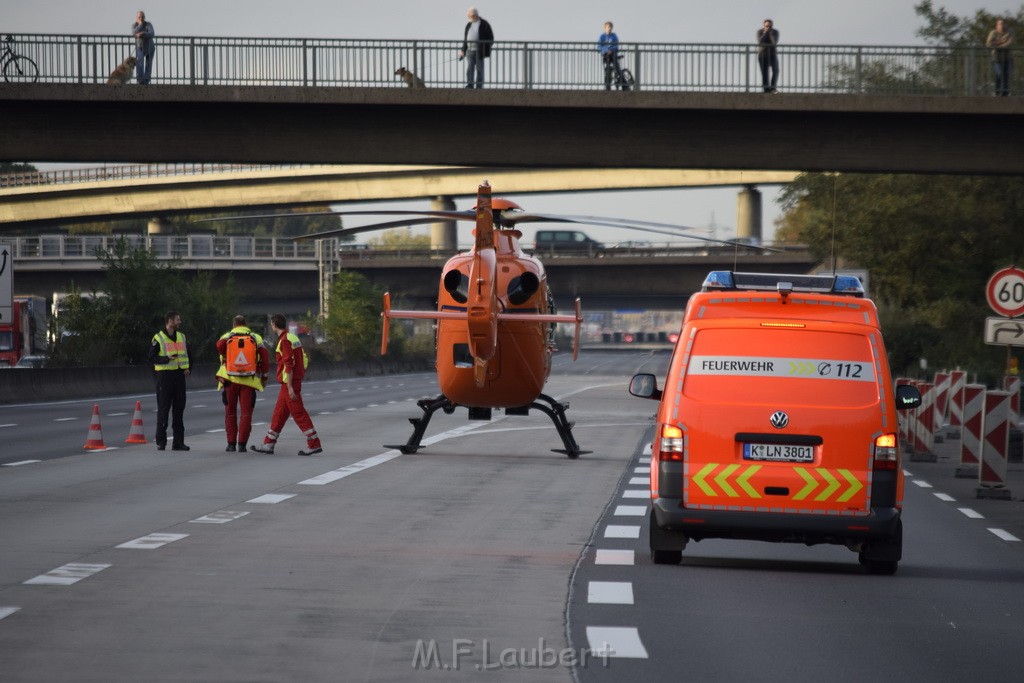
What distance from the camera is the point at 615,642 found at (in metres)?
8.57

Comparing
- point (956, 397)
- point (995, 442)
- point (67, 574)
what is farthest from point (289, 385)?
point (67, 574)

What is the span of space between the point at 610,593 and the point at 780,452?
187 cm

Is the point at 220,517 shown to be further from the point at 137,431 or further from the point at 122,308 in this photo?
the point at 122,308

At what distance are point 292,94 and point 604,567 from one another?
2240 cm

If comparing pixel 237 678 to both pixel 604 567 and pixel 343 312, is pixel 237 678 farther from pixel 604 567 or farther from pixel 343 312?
pixel 343 312

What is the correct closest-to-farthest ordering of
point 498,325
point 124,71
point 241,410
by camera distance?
point 498,325 → point 241,410 → point 124,71

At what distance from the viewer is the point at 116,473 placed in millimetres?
19125

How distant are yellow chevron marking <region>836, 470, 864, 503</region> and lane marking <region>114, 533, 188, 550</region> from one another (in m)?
4.75

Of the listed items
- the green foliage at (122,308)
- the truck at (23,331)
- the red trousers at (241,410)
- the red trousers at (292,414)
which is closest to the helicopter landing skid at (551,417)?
the red trousers at (292,414)

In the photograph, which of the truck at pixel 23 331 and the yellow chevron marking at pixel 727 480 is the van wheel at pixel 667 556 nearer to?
the yellow chevron marking at pixel 727 480

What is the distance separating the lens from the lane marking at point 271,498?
52.0 ft

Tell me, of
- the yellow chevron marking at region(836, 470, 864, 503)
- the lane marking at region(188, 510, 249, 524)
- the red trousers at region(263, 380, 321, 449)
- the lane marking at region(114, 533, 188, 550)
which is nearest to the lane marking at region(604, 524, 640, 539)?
the yellow chevron marking at region(836, 470, 864, 503)

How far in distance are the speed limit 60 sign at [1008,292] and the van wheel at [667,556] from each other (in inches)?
530

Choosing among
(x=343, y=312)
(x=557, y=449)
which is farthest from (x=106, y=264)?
(x=557, y=449)
